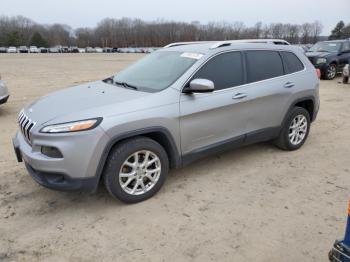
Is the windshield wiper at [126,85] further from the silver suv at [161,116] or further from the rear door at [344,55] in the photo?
the rear door at [344,55]

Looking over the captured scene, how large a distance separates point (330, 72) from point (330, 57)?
63cm

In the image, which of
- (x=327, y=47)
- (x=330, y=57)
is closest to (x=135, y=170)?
(x=330, y=57)

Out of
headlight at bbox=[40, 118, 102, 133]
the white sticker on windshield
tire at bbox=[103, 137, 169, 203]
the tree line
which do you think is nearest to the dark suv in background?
the white sticker on windshield

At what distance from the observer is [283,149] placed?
5453mm

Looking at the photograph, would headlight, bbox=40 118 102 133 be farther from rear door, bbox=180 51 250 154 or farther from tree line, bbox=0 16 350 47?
tree line, bbox=0 16 350 47

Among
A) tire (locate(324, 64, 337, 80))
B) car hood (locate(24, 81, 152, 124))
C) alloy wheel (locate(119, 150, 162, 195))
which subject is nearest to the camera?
car hood (locate(24, 81, 152, 124))

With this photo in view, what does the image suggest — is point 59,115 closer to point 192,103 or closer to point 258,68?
point 192,103

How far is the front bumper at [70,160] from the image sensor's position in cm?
328

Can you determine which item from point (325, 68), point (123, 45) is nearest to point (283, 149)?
point (325, 68)

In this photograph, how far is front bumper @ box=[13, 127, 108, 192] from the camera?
129 inches

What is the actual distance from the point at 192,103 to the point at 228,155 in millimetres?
1573

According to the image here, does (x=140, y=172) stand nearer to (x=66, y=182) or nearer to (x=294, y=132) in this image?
(x=66, y=182)

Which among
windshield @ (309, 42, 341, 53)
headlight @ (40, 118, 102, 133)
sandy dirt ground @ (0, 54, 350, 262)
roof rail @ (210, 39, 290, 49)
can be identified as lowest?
sandy dirt ground @ (0, 54, 350, 262)

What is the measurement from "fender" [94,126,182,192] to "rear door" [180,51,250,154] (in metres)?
0.14
